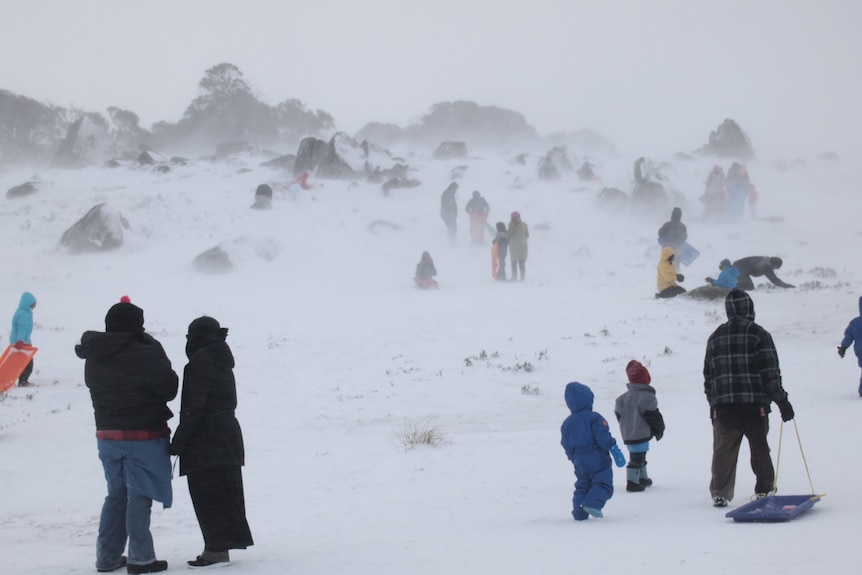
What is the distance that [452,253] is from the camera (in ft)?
95.9

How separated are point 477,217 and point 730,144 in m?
29.7

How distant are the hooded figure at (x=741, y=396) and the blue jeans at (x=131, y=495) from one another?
13.8ft

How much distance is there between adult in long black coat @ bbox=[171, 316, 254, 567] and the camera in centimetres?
533

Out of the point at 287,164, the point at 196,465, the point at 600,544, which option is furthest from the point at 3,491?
the point at 287,164

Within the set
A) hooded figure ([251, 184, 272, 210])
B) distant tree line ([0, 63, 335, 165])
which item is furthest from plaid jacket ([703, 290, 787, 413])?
distant tree line ([0, 63, 335, 165])

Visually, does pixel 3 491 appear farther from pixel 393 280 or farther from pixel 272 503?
pixel 393 280

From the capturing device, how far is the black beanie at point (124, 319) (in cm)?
541

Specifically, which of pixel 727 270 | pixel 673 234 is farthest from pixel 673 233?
pixel 727 270

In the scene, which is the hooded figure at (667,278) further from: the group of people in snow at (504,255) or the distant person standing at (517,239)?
the distant person standing at (517,239)

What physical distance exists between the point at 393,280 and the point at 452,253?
4518 millimetres

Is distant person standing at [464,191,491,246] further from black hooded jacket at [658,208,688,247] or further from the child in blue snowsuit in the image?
the child in blue snowsuit

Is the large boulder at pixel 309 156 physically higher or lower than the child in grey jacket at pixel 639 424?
higher

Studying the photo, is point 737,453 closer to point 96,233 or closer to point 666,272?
point 666,272

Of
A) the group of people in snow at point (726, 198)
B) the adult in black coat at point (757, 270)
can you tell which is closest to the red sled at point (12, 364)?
the adult in black coat at point (757, 270)
